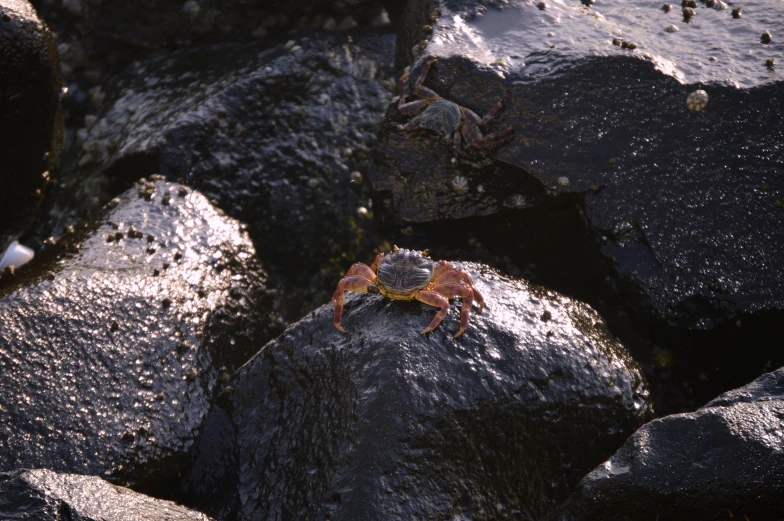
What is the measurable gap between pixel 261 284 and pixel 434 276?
6.43 feet

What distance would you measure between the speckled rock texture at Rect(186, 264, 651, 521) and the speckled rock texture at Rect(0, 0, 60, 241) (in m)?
3.49

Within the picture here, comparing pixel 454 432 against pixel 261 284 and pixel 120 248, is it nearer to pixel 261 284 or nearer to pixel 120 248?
pixel 261 284

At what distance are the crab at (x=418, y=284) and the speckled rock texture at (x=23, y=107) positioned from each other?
3.88 m

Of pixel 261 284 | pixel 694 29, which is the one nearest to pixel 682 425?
pixel 261 284

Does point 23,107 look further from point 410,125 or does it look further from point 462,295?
point 462,295

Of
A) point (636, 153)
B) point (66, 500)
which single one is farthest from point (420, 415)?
point (636, 153)

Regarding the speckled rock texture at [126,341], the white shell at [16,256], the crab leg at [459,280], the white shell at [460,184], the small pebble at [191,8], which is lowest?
the white shell at [16,256]

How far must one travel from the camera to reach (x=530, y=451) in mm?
3594

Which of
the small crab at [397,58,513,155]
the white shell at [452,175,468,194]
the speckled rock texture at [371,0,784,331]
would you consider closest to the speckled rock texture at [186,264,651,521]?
the speckled rock texture at [371,0,784,331]

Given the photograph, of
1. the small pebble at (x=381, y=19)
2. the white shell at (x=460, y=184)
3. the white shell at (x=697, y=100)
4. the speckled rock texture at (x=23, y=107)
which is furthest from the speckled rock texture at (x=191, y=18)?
the white shell at (x=697, y=100)

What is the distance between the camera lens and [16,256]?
5.98m

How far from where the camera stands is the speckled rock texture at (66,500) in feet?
9.27

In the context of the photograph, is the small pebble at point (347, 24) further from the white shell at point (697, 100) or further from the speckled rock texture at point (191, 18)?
the white shell at point (697, 100)

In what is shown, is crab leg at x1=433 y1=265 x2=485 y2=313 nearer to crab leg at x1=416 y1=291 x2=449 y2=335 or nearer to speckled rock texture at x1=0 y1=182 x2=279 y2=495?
crab leg at x1=416 y1=291 x2=449 y2=335
